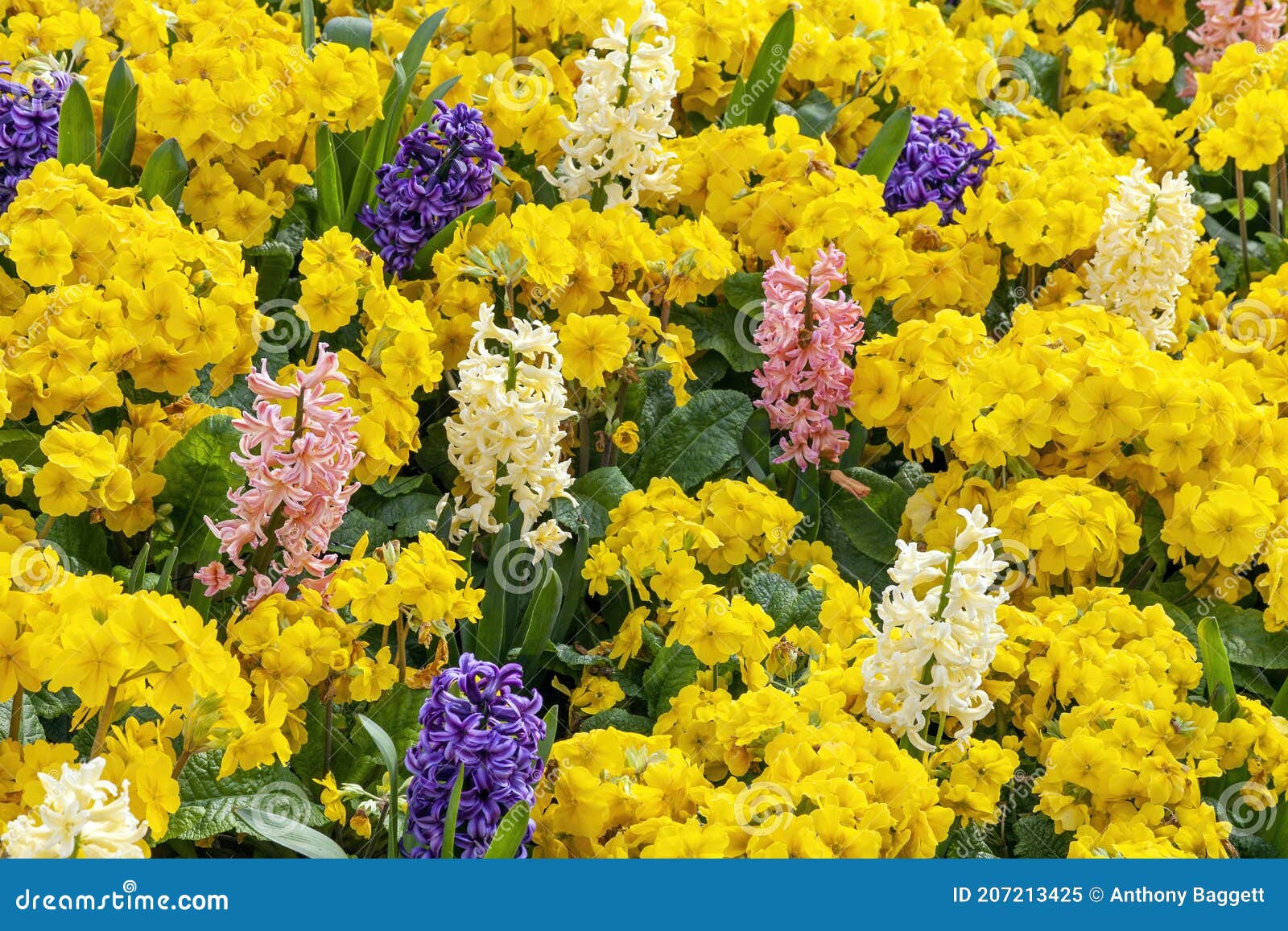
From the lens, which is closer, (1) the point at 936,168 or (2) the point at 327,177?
(2) the point at 327,177

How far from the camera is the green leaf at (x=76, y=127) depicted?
285 centimetres

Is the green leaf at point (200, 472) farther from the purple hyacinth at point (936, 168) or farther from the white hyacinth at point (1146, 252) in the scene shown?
the white hyacinth at point (1146, 252)

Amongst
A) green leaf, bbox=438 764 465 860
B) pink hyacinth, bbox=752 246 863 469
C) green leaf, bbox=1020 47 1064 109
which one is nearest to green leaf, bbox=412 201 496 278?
pink hyacinth, bbox=752 246 863 469

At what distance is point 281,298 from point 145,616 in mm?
1318

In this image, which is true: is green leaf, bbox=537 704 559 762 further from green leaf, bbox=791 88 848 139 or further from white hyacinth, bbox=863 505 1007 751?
green leaf, bbox=791 88 848 139

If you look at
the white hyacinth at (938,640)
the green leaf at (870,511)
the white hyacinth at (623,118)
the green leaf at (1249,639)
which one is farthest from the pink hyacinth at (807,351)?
the green leaf at (1249,639)

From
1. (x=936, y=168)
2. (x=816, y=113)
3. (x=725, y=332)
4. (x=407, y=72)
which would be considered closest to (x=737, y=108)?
(x=816, y=113)

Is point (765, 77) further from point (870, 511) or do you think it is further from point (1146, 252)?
point (870, 511)

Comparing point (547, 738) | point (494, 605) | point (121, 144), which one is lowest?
point (494, 605)

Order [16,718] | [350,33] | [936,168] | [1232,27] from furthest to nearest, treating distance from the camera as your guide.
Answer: [1232,27]
[350,33]
[936,168]
[16,718]

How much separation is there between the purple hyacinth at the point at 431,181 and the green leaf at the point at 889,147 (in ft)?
2.92

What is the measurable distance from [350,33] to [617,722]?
1.86 meters

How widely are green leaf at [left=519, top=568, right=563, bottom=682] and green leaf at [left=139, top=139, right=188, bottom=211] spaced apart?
3.69 feet

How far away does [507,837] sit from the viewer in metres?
1.75
